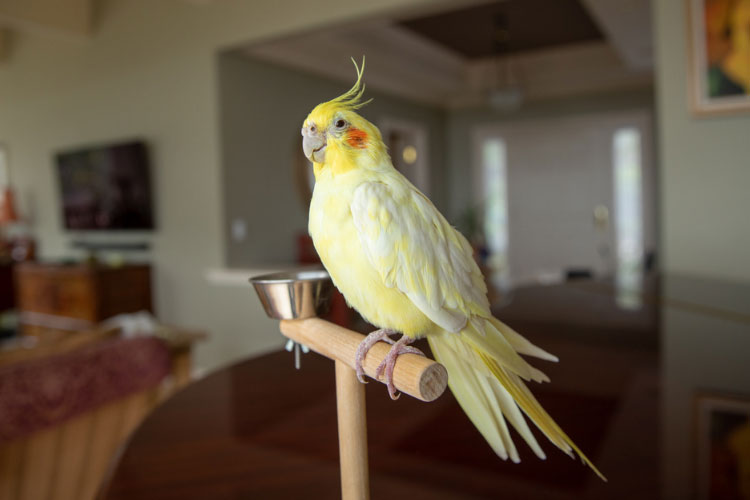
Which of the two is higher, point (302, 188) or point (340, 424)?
point (302, 188)

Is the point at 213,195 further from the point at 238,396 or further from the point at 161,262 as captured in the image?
the point at 238,396

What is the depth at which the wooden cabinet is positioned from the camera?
414 cm

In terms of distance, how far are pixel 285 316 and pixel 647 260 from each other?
15.4 feet

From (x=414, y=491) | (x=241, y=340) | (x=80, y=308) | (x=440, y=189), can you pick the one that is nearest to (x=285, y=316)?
(x=414, y=491)

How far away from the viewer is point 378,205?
310 mm

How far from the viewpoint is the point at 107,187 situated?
176 inches

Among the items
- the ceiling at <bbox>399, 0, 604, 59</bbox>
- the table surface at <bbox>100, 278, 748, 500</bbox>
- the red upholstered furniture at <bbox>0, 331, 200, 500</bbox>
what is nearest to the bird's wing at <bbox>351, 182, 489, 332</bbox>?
the table surface at <bbox>100, 278, 748, 500</bbox>

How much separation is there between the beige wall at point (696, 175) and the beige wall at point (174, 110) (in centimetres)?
143

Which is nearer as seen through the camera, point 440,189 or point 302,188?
point 302,188

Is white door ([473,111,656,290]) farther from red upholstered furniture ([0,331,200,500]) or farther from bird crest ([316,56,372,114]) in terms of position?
bird crest ([316,56,372,114])

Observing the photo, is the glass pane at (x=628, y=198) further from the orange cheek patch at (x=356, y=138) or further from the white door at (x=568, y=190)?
the orange cheek patch at (x=356, y=138)

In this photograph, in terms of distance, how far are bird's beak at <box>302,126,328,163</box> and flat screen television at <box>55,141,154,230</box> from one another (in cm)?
438

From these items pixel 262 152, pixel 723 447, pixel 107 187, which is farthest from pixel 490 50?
pixel 723 447

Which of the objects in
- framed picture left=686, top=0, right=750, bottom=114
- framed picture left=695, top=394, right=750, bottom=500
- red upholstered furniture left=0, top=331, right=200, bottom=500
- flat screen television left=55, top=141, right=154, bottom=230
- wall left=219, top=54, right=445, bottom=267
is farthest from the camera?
flat screen television left=55, top=141, right=154, bottom=230
